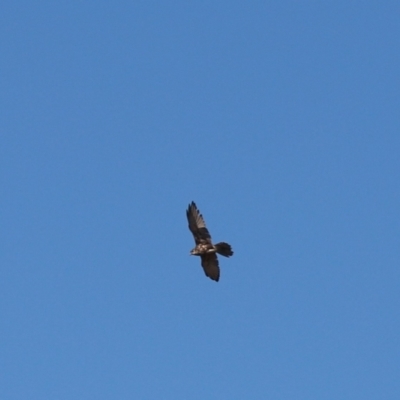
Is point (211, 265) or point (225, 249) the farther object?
point (211, 265)

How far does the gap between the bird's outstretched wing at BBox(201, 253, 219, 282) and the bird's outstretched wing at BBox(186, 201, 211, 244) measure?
2.62ft

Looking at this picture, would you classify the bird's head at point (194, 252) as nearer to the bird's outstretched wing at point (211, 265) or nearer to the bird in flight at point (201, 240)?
the bird in flight at point (201, 240)

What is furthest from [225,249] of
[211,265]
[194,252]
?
[211,265]

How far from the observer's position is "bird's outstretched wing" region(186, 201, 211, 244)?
7388 centimetres

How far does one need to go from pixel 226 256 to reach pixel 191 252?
5.99 feet

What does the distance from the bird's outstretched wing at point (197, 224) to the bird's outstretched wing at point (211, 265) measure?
80 centimetres

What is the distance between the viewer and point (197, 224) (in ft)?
243

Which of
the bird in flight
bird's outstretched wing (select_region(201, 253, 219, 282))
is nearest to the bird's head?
the bird in flight

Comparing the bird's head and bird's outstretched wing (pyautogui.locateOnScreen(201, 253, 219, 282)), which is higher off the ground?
the bird's head

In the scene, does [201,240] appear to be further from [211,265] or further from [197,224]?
[211,265]

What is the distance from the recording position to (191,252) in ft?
244

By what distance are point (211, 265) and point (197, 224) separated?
2.13m

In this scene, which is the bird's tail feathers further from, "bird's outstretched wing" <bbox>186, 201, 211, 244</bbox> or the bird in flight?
"bird's outstretched wing" <bbox>186, 201, 211, 244</bbox>

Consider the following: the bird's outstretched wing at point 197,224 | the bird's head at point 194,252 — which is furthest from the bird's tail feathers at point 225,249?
the bird's head at point 194,252
